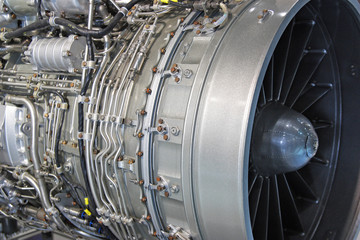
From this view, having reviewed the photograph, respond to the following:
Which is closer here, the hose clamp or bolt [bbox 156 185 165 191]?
bolt [bbox 156 185 165 191]

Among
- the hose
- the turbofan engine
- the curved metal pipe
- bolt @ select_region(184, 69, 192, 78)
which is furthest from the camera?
the curved metal pipe

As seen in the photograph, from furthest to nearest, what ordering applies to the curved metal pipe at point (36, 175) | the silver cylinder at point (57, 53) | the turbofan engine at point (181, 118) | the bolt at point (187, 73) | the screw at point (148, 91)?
the curved metal pipe at point (36, 175), the silver cylinder at point (57, 53), the screw at point (148, 91), the bolt at point (187, 73), the turbofan engine at point (181, 118)

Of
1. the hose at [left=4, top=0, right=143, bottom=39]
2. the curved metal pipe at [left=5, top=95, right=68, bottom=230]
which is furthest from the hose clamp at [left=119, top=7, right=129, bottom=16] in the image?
the curved metal pipe at [left=5, top=95, right=68, bottom=230]

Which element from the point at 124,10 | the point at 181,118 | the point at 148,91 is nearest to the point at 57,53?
the point at 124,10

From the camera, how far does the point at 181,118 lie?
7.04ft

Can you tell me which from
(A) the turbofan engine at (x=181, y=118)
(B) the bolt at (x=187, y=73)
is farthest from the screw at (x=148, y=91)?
(B) the bolt at (x=187, y=73)

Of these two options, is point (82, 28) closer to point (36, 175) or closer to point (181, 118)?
point (181, 118)

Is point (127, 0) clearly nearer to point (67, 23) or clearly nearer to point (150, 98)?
point (67, 23)

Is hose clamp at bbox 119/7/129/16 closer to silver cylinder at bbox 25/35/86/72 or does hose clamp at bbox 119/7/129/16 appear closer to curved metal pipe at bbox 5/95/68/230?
silver cylinder at bbox 25/35/86/72

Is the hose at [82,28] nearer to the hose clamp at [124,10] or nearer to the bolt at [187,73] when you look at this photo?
the hose clamp at [124,10]

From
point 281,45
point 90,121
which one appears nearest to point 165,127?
point 90,121

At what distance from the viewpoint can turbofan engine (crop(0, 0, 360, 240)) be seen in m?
2.00

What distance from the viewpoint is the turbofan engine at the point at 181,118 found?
2004 millimetres

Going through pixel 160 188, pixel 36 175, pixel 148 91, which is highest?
pixel 148 91
